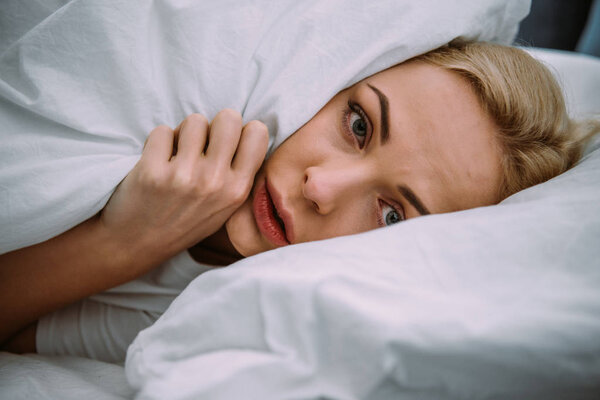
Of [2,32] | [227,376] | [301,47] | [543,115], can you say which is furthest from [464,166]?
[2,32]

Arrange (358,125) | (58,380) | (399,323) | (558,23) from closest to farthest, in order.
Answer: (399,323) → (58,380) → (358,125) → (558,23)

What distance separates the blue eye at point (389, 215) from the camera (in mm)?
644

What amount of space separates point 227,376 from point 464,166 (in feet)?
1.55

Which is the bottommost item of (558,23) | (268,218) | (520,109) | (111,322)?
(111,322)

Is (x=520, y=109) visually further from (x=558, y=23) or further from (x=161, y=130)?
(x=558, y=23)

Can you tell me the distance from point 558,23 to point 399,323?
5.84 ft

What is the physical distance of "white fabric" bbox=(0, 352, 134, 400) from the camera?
0.52 meters

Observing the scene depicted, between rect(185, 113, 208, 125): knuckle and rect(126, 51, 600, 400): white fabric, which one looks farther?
rect(185, 113, 208, 125): knuckle

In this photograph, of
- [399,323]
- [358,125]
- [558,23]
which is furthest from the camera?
[558,23]

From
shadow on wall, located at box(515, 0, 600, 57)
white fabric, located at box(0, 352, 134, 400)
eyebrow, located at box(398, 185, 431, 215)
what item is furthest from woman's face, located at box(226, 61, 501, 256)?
shadow on wall, located at box(515, 0, 600, 57)

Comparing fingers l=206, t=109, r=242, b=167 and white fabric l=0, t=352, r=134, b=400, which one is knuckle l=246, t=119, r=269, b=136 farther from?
white fabric l=0, t=352, r=134, b=400

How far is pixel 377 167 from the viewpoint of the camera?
628 mm

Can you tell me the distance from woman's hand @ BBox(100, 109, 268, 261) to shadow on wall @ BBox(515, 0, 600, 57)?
144 centimetres

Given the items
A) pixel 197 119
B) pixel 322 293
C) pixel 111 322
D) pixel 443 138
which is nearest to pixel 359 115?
pixel 443 138
